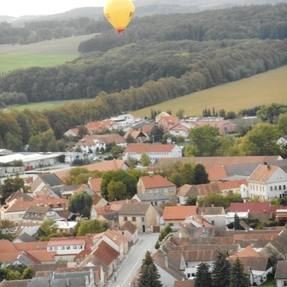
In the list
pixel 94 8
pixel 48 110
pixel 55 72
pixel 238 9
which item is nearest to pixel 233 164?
pixel 48 110

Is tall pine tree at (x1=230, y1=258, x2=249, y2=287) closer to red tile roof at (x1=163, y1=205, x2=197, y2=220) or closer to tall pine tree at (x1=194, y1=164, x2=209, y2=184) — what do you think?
red tile roof at (x1=163, y1=205, x2=197, y2=220)

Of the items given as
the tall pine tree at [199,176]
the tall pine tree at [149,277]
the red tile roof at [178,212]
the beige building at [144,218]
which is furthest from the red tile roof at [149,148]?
the tall pine tree at [149,277]

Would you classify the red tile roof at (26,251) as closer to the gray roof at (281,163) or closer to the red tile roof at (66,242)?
the red tile roof at (66,242)

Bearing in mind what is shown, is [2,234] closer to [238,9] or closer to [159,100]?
[159,100]

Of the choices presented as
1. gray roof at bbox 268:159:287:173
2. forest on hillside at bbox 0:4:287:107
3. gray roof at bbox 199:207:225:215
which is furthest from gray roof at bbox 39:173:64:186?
forest on hillside at bbox 0:4:287:107

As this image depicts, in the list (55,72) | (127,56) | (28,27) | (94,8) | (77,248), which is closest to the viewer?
(77,248)

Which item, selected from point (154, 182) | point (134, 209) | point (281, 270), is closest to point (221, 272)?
point (281, 270)

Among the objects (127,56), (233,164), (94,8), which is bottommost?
(94,8)

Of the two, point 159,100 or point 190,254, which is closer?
point 190,254
